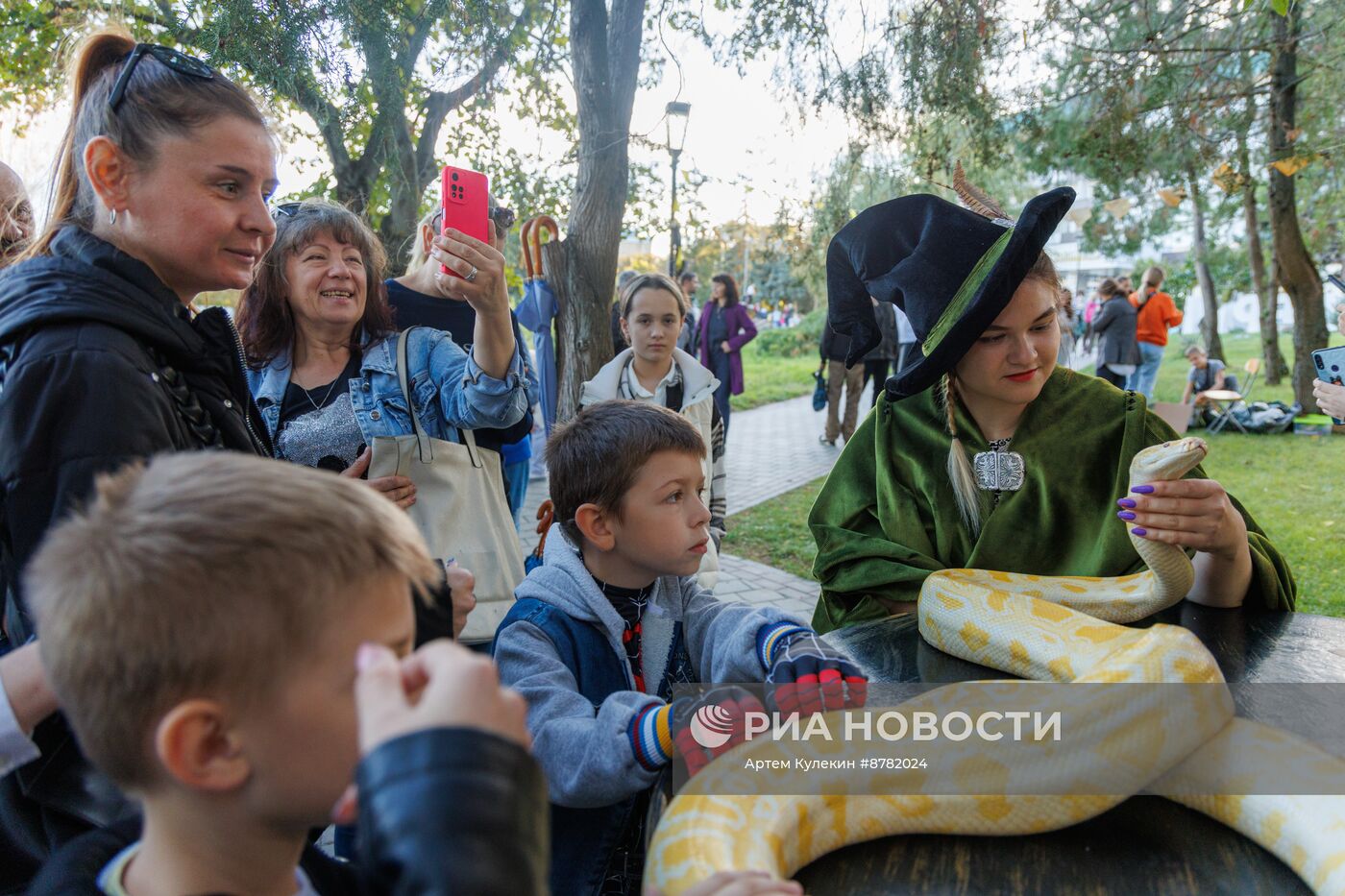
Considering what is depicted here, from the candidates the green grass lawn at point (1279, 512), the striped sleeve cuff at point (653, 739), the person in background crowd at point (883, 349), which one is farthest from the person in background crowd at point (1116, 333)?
the striped sleeve cuff at point (653, 739)

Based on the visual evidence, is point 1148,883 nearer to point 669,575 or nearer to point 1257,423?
point 669,575

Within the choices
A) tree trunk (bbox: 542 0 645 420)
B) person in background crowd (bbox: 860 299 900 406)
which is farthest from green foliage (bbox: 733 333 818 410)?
tree trunk (bbox: 542 0 645 420)

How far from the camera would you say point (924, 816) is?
4.30 ft

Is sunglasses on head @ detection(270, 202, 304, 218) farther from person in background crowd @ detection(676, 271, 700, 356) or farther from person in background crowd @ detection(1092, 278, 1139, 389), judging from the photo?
person in background crowd @ detection(1092, 278, 1139, 389)

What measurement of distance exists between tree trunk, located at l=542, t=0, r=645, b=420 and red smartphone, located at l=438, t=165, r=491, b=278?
7.60 feet

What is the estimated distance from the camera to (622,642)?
1767mm

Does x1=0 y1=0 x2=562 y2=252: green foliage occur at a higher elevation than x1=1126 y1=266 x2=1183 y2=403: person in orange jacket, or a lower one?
higher

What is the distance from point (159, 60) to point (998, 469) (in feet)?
7.27

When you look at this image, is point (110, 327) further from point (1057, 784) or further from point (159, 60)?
point (1057, 784)

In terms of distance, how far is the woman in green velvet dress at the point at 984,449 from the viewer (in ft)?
7.05

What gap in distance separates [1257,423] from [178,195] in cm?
1379

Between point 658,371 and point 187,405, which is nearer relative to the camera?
point 187,405

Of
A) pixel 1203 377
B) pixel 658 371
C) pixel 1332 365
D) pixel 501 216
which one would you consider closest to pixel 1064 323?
pixel 1203 377

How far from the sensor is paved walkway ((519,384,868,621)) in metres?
5.72
